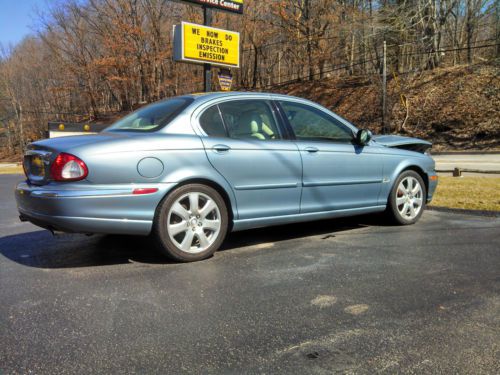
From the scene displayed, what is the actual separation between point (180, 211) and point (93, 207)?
2.39ft

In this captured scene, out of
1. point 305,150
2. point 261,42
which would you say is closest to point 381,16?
point 261,42

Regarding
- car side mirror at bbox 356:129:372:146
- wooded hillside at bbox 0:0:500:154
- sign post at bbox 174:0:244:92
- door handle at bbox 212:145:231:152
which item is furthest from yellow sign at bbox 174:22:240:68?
wooded hillside at bbox 0:0:500:154

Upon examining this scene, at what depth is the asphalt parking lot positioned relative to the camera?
7.17 feet

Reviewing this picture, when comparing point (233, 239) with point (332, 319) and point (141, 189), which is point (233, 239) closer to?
point (141, 189)

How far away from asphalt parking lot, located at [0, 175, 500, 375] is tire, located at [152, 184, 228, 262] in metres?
0.16

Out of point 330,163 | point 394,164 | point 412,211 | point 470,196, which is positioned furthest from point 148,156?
point 470,196

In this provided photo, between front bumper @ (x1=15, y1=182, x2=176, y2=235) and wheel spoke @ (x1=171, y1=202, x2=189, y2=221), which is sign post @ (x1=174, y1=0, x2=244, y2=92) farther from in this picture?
front bumper @ (x1=15, y1=182, x2=176, y2=235)

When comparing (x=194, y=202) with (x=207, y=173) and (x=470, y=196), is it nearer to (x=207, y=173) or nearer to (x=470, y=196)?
(x=207, y=173)

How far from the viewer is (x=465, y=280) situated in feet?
11.0

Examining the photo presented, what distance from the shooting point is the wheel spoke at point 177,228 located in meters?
3.74

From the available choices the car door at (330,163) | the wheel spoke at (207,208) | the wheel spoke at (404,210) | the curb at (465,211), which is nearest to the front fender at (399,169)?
the car door at (330,163)

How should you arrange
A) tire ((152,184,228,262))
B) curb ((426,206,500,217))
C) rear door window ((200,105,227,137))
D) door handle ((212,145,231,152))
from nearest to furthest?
1. tire ((152,184,228,262))
2. door handle ((212,145,231,152))
3. rear door window ((200,105,227,137))
4. curb ((426,206,500,217))

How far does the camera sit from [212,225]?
13.0ft

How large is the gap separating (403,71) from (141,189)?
29.7 meters
